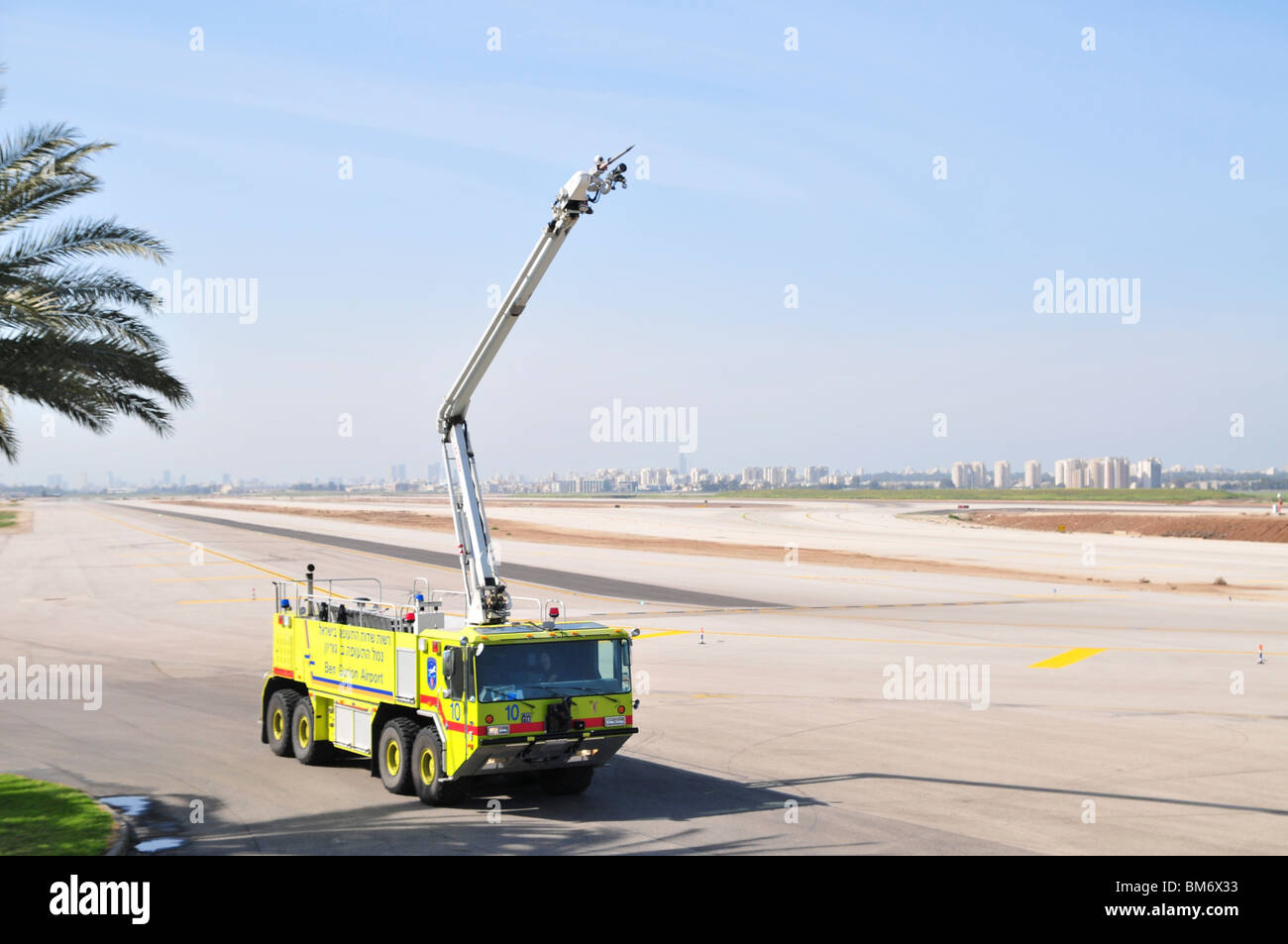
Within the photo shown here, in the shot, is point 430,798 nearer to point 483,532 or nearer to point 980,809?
point 483,532

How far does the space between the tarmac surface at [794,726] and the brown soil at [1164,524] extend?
134ft

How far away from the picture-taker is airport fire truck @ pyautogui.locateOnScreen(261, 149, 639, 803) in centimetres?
1462

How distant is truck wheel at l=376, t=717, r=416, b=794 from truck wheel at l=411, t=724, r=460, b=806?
14 centimetres

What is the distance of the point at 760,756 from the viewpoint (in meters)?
19.1

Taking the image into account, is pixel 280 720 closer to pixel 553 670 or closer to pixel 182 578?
pixel 553 670

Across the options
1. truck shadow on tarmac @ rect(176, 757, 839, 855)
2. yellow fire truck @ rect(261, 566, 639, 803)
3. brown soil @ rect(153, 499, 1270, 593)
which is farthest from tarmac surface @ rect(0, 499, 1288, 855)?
brown soil @ rect(153, 499, 1270, 593)

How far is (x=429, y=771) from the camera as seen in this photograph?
15555mm

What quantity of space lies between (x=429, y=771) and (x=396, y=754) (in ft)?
3.02

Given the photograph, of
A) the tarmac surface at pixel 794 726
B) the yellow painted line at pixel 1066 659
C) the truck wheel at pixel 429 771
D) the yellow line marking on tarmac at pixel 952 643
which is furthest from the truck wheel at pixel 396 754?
the yellow line marking on tarmac at pixel 952 643

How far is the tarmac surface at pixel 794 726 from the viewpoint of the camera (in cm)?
1452

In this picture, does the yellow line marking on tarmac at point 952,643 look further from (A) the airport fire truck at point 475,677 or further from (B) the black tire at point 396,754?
(B) the black tire at point 396,754
